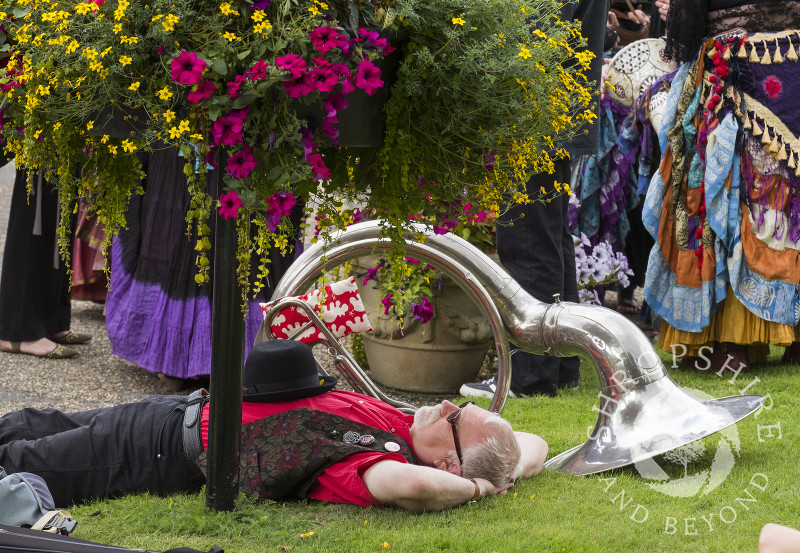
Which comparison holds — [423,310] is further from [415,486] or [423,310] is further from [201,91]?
[201,91]

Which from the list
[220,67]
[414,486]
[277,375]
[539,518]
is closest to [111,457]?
[277,375]

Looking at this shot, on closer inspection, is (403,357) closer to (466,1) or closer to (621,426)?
(621,426)

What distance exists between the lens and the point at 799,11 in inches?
153

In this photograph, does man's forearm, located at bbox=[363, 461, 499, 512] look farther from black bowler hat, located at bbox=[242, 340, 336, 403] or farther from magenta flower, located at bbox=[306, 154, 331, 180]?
magenta flower, located at bbox=[306, 154, 331, 180]

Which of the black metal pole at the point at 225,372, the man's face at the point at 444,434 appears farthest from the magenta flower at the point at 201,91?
the man's face at the point at 444,434

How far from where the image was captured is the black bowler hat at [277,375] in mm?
2393

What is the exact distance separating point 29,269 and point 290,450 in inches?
101

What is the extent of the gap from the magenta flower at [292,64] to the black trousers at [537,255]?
2128mm

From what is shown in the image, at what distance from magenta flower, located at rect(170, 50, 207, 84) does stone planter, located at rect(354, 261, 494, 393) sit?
7.60 feet

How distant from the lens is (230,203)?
5.71 feet

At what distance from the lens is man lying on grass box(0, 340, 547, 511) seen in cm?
226

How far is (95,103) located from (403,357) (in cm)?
240

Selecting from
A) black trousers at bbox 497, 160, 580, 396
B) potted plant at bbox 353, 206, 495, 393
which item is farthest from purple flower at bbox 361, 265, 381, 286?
black trousers at bbox 497, 160, 580, 396

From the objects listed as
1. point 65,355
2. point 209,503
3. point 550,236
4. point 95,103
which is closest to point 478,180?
point 95,103
